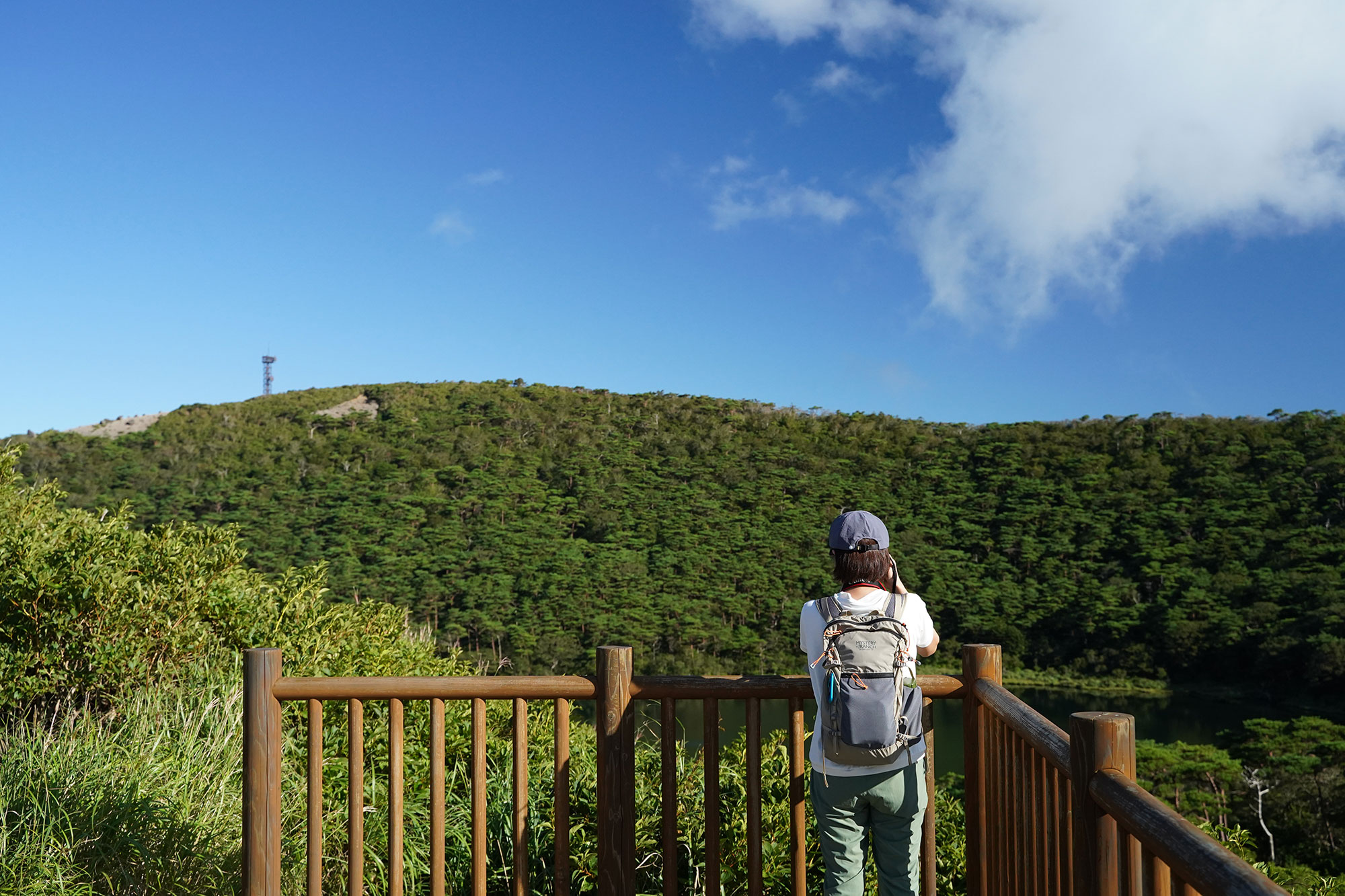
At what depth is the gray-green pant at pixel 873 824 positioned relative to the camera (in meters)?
2.18

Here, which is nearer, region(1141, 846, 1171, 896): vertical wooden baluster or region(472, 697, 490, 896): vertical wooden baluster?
region(1141, 846, 1171, 896): vertical wooden baluster

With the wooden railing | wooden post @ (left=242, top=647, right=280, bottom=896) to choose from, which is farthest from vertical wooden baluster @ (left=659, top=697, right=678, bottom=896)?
wooden post @ (left=242, top=647, right=280, bottom=896)

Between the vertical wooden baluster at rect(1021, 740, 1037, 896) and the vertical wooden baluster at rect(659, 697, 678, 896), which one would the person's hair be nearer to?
the vertical wooden baluster at rect(1021, 740, 1037, 896)

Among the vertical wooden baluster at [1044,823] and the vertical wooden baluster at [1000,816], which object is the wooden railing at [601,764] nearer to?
the vertical wooden baluster at [1000,816]

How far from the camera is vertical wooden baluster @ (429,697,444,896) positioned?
239 centimetres

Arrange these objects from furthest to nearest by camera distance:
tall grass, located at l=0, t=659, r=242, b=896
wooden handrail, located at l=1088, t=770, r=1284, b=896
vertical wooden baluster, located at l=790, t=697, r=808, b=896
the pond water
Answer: the pond water → tall grass, located at l=0, t=659, r=242, b=896 → vertical wooden baluster, located at l=790, t=697, r=808, b=896 → wooden handrail, located at l=1088, t=770, r=1284, b=896

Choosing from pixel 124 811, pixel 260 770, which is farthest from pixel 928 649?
pixel 124 811

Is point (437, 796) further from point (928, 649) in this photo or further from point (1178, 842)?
point (1178, 842)

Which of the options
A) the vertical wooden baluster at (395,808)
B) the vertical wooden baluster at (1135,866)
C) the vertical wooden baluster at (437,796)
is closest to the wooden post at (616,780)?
the vertical wooden baluster at (437,796)

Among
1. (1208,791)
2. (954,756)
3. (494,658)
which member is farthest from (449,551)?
(1208,791)

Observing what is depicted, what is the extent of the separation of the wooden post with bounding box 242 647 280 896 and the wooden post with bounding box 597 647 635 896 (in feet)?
2.96

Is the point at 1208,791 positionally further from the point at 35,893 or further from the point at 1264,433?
the point at 1264,433

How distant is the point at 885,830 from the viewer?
2.24 meters

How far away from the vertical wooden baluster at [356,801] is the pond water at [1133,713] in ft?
79.5
